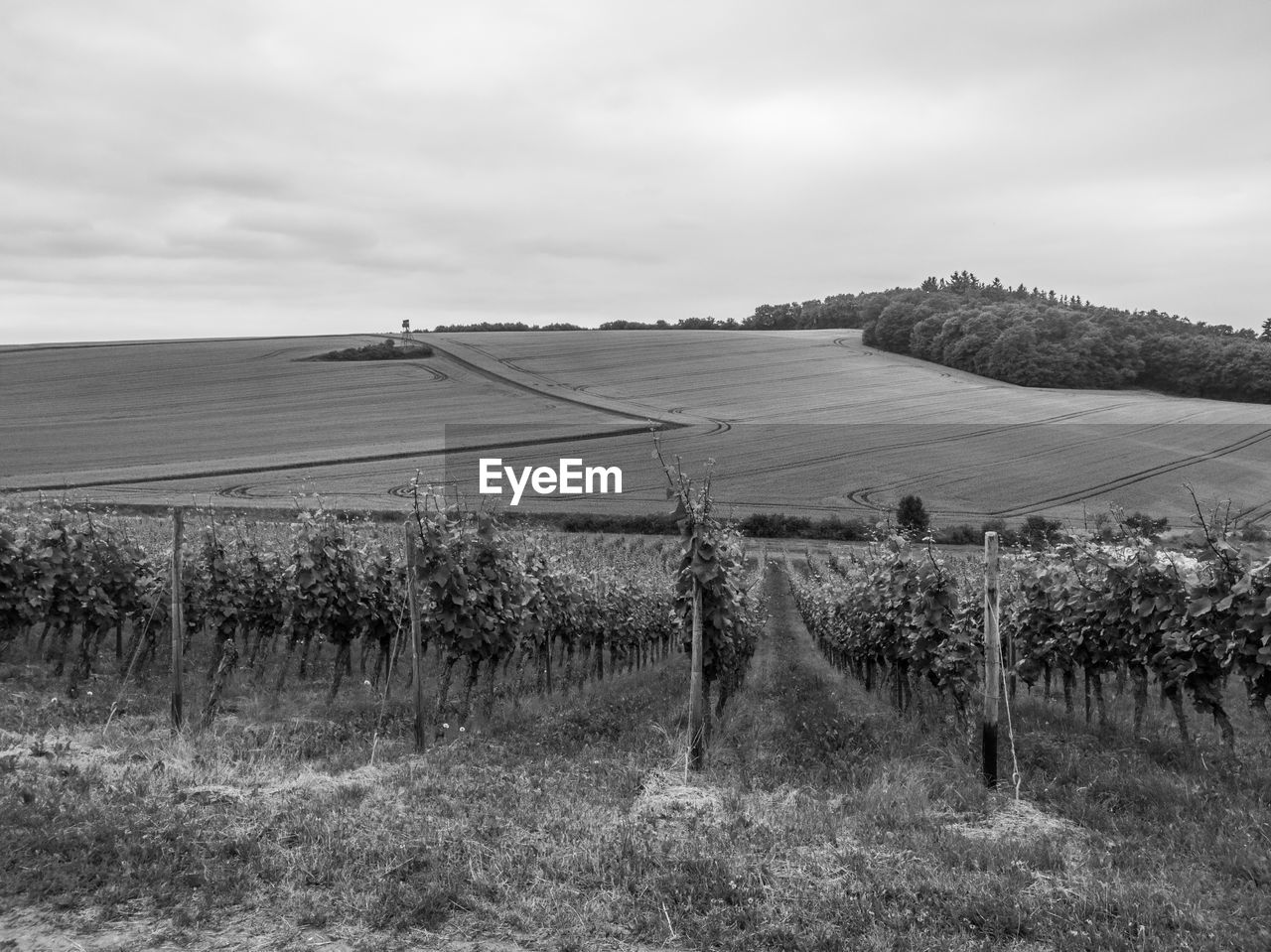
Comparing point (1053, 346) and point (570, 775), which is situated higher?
point (1053, 346)

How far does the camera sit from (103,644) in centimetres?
1933

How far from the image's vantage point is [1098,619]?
42.2ft

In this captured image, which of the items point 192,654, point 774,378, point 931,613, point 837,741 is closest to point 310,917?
point 837,741

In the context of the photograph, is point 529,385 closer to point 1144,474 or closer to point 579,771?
point 1144,474

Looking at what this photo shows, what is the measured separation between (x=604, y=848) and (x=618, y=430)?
A: 4901cm

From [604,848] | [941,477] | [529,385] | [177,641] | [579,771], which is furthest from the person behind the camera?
[529,385]

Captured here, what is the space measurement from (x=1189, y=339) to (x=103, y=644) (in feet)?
236

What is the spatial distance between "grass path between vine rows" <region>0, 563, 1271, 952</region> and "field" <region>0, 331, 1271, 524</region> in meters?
30.2

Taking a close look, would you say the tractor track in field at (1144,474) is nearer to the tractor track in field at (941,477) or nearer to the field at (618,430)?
the field at (618,430)

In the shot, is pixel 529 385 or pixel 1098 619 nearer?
pixel 1098 619

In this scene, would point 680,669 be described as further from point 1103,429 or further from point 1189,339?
point 1189,339

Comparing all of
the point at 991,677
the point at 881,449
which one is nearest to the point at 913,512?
the point at 881,449

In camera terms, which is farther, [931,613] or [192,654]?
[192,654]

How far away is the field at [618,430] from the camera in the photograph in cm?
4612
